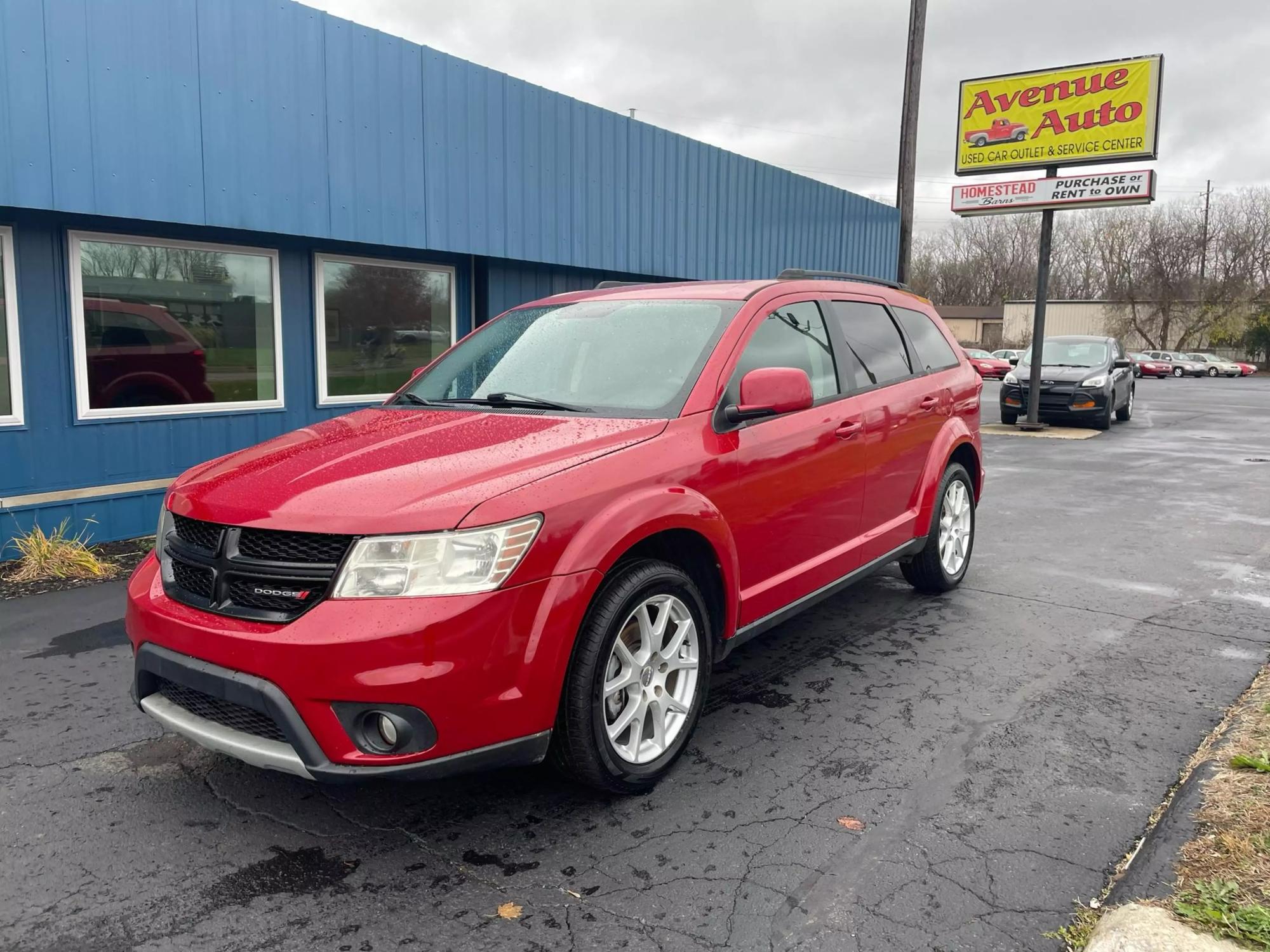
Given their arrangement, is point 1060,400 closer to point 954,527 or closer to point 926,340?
point 954,527

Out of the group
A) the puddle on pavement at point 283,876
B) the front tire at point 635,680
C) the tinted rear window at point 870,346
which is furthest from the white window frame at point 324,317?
A: the puddle on pavement at point 283,876

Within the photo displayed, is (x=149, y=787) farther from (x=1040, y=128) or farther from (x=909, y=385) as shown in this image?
(x=1040, y=128)

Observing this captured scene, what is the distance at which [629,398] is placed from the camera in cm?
374

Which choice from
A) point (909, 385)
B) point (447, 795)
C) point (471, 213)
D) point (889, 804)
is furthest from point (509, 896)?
point (471, 213)

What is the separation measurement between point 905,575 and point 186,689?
4.29m

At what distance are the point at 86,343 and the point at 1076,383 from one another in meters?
15.9

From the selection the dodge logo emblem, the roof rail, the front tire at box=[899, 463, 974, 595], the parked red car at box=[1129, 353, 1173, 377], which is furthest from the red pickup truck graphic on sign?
the parked red car at box=[1129, 353, 1173, 377]

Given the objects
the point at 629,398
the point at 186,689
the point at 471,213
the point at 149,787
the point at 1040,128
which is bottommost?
the point at 149,787

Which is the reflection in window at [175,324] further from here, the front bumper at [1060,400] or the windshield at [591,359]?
the front bumper at [1060,400]

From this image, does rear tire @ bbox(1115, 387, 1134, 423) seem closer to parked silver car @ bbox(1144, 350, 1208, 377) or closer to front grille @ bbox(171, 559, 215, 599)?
front grille @ bbox(171, 559, 215, 599)

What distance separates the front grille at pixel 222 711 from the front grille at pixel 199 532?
1.44 feet

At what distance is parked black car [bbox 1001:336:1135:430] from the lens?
1716cm

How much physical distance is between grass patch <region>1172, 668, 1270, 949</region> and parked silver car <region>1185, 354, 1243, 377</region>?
5622 cm

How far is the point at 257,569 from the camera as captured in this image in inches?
111
